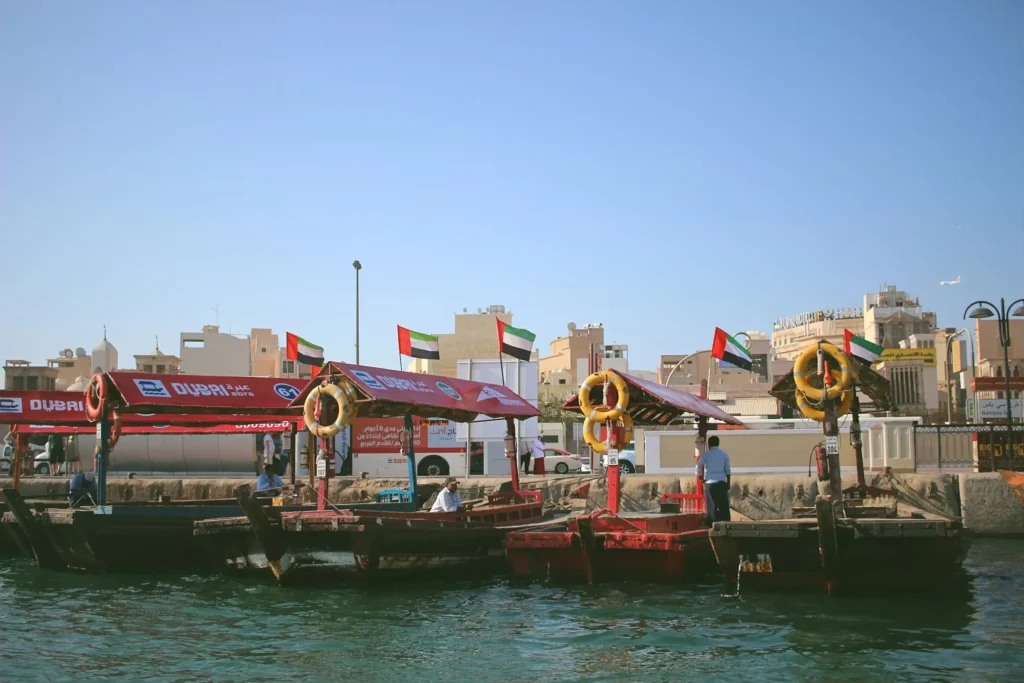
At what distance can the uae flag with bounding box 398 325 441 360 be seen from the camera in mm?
30406

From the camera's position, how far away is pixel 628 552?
14.9 meters

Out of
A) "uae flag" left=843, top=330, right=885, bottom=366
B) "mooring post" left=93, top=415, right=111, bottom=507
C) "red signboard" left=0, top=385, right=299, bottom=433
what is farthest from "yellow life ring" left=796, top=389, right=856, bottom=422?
"mooring post" left=93, top=415, right=111, bottom=507

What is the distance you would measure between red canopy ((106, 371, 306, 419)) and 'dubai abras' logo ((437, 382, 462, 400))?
313 centimetres

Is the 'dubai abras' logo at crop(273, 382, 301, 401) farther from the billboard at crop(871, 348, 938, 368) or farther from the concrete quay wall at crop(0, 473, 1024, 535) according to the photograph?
the billboard at crop(871, 348, 938, 368)

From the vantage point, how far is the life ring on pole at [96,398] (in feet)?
55.4

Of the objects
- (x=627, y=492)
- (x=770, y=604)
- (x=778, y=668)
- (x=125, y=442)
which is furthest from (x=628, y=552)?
(x=125, y=442)

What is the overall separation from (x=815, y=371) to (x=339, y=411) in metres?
7.01

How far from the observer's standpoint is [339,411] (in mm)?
14969

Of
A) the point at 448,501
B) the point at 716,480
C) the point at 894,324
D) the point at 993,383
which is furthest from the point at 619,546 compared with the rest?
the point at 894,324

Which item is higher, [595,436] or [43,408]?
[43,408]

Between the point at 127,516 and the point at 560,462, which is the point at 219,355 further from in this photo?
the point at 127,516

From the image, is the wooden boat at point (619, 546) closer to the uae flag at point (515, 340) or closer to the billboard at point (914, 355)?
the uae flag at point (515, 340)

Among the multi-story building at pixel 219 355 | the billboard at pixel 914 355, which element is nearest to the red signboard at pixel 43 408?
the multi-story building at pixel 219 355

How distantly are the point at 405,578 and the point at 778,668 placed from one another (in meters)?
6.61
